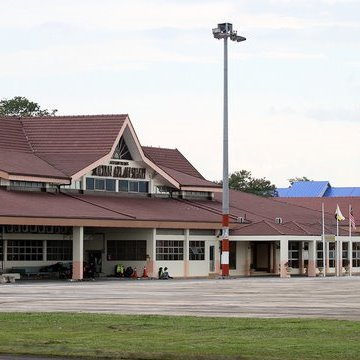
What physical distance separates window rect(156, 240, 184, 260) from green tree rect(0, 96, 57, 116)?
58429 millimetres

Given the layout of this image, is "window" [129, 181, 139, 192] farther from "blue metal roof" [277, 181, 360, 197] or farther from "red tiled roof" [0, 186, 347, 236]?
"blue metal roof" [277, 181, 360, 197]

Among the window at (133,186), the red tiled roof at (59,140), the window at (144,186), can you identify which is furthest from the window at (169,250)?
the window at (144,186)

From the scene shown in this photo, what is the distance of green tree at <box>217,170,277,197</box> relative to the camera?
15350 cm

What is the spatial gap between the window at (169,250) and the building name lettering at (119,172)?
23.1 feet

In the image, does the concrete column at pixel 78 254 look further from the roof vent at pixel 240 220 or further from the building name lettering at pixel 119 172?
the roof vent at pixel 240 220

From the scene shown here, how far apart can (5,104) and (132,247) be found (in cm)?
6181

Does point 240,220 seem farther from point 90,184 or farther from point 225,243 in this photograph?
point 225,243

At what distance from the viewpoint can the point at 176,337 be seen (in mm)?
23766

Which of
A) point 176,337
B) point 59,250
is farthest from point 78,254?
point 176,337

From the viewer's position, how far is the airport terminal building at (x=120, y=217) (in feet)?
234

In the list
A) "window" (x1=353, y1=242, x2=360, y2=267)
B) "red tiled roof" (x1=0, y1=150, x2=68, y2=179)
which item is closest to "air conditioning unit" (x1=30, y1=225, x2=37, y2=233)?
"red tiled roof" (x1=0, y1=150, x2=68, y2=179)

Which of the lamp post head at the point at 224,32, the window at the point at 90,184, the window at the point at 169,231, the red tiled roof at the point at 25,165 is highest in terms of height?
the lamp post head at the point at 224,32

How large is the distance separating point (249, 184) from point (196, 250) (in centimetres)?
7576

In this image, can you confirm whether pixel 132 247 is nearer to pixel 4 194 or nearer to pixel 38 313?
pixel 4 194
